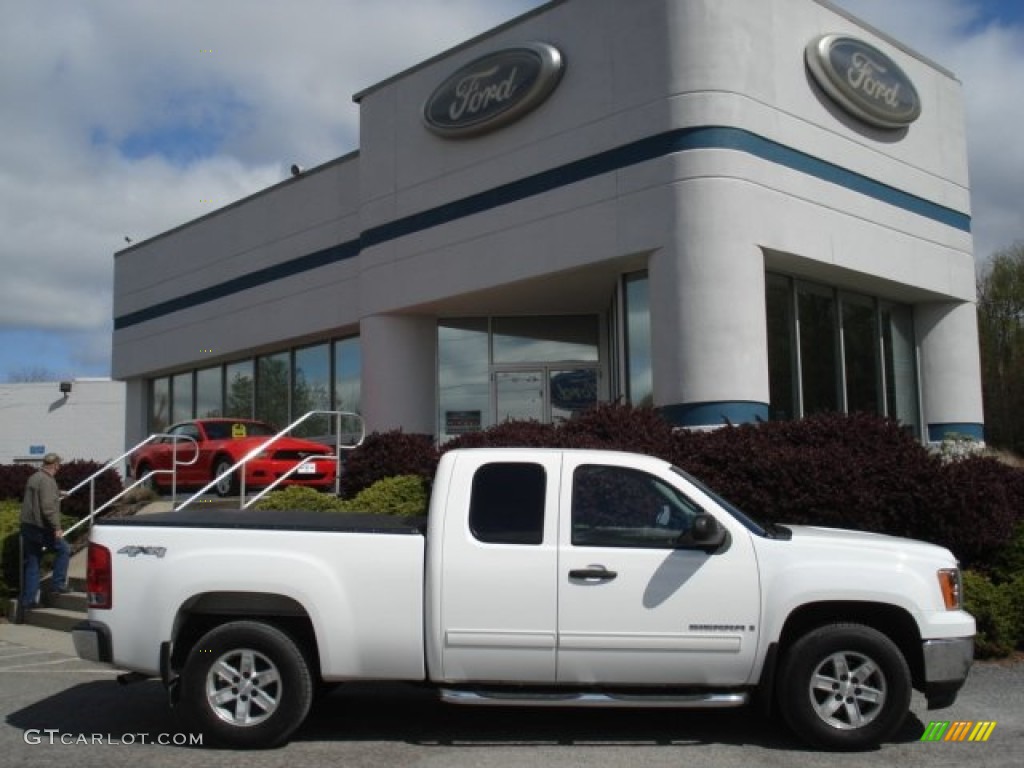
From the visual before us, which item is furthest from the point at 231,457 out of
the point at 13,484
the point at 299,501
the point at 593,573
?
the point at 593,573

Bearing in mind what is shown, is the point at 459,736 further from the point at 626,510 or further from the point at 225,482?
the point at 225,482

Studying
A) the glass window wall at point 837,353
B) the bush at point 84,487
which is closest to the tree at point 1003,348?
the glass window wall at point 837,353

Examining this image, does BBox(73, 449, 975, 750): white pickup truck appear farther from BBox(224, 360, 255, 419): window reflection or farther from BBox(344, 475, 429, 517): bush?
BBox(224, 360, 255, 419): window reflection

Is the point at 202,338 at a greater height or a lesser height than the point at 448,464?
greater

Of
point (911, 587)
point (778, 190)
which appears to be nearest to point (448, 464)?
point (911, 587)

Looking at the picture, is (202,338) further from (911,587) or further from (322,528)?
(911,587)

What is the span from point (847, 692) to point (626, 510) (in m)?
1.67

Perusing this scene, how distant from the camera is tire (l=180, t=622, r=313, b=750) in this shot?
20.0ft

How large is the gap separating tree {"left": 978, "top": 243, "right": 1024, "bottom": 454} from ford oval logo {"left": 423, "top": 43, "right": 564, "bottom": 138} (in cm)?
1888

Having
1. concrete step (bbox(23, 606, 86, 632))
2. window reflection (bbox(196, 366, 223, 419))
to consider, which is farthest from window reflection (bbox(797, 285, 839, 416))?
window reflection (bbox(196, 366, 223, 419))

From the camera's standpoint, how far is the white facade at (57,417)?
49.1 meters

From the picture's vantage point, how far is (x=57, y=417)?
162ft

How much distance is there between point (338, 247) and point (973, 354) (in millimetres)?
11756

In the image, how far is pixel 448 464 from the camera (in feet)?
21.2
